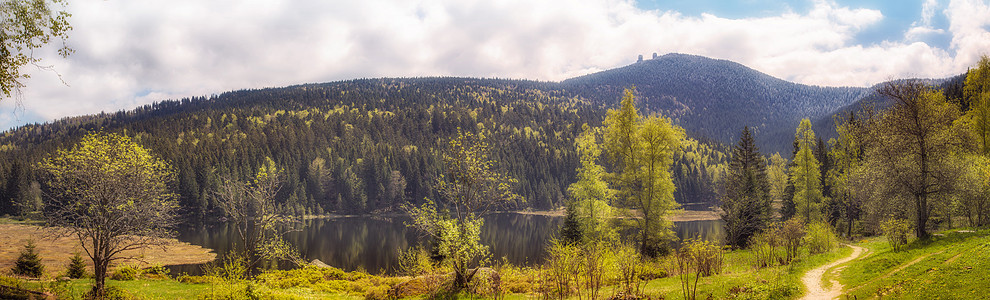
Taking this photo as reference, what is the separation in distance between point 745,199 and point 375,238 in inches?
2455

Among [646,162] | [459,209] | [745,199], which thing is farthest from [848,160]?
[459,209]

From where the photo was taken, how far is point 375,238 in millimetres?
85562

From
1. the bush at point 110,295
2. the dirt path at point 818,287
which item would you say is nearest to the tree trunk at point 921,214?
the dirt path at point 818,287

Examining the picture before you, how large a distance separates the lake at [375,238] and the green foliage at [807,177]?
1166 centimetres

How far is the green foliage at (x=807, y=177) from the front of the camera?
51781mm

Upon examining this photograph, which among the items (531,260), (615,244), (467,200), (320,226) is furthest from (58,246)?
(615,244)

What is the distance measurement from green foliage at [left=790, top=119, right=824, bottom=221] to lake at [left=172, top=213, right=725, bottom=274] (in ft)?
38.2

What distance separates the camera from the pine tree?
1700 inches

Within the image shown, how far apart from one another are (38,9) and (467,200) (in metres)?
18.6

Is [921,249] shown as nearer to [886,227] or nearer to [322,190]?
[886,227]

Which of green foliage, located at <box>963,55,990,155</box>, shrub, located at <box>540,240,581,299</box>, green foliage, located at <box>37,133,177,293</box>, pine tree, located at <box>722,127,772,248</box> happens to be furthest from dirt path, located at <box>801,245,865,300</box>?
green foliage, located at <box>37,133,177,293</box>

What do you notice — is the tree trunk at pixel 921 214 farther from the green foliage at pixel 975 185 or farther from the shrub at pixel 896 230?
the green foliage at pixel 975 185

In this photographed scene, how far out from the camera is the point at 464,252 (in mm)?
23859

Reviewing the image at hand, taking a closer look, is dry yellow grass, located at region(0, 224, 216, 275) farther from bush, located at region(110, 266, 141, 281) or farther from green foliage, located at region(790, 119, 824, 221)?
green foliage, located at region(790, 119, 824, 221)
